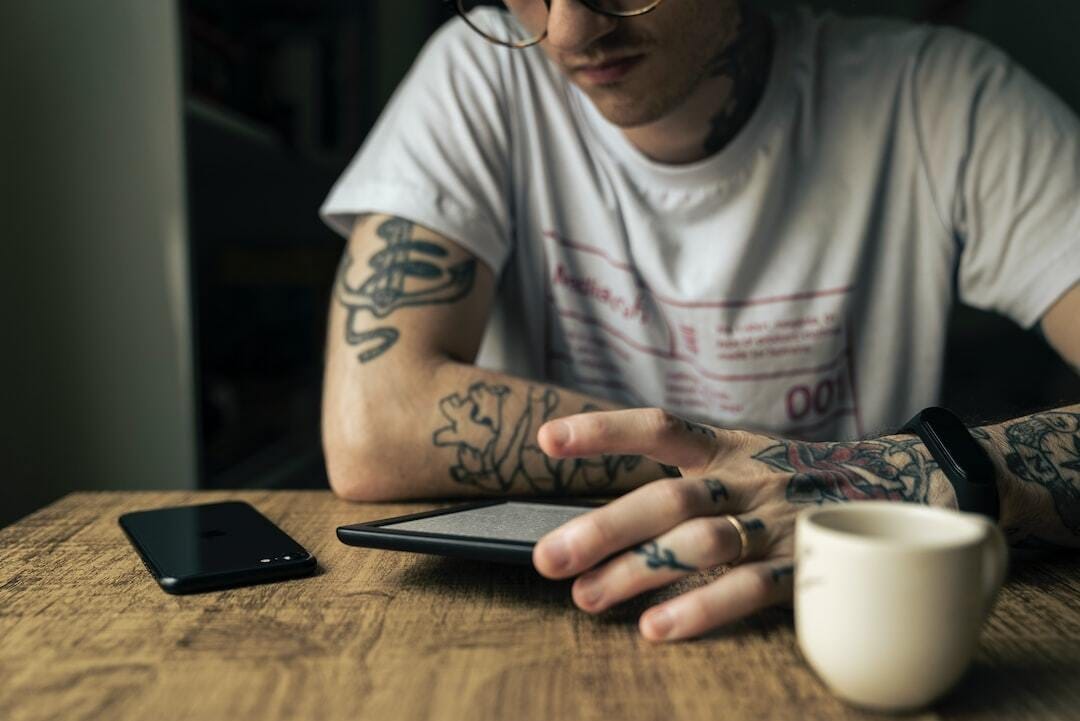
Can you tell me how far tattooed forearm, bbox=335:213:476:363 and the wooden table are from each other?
1.29ft

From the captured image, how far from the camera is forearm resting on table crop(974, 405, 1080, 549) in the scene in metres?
0.65

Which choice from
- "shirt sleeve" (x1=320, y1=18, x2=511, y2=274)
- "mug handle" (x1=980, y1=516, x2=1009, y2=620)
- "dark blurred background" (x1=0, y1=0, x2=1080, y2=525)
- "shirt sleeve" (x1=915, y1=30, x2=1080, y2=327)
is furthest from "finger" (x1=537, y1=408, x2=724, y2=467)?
"dark blurred background" (x1=0, y1=0, x2=1080, y2=525)

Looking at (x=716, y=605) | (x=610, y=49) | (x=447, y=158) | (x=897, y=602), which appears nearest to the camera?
(x=897, y=602)

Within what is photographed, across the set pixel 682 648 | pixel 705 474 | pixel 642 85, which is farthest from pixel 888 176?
pixel 682 648

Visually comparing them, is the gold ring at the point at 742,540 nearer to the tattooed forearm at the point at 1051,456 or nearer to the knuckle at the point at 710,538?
the knuckle at the point at 710,538

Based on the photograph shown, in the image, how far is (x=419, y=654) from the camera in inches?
19.2

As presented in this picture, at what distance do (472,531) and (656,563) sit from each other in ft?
0.45

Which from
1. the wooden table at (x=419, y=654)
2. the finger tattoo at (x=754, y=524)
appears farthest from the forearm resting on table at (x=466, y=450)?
the finger tattoo at (x=754, y=524)

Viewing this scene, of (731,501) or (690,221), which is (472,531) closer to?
(731,501)

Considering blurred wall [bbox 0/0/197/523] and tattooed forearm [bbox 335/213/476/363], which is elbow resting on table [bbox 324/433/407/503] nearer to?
tattooed forearm [bbox 335/213/476/363]

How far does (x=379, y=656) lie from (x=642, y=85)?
75cm

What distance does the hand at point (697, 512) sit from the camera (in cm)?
51

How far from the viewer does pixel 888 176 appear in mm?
1178

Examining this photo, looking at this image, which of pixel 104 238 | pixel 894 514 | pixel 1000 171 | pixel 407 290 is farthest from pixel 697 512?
pixel 104 238
